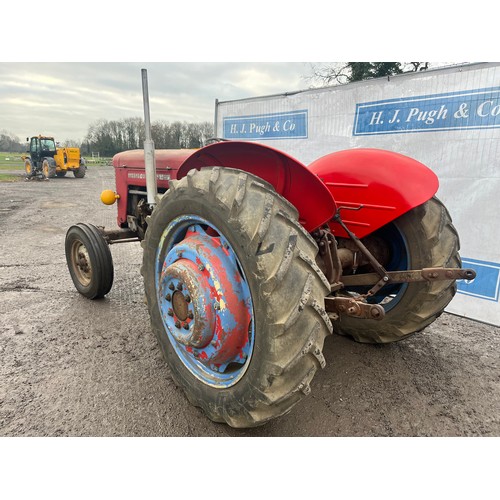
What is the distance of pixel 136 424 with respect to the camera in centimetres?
186

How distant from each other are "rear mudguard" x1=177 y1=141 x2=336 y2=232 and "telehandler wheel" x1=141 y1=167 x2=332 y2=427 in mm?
225

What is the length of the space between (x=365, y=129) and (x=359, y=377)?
110 inches

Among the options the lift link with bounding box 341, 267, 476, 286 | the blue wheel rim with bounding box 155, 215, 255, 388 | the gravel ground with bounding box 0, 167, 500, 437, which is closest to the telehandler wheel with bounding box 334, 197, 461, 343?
the lift link with bounding box 341, 267, 476, 286

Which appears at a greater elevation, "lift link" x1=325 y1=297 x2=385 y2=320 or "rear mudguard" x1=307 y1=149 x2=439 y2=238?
"rear mudguard" x1=307 y1=149 x2=439 y2=238

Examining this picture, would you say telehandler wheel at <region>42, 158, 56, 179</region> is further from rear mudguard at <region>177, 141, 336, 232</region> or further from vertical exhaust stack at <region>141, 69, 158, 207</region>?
rear mudguard at <region>177, 141, 336, 232</region>

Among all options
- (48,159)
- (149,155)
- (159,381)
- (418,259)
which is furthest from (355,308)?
(48,159)

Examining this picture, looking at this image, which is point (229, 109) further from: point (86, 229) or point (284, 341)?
point (284, 341)

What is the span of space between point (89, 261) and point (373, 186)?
2533 millimetres

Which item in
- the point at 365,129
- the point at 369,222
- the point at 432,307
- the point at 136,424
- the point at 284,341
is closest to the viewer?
the point at 284,341

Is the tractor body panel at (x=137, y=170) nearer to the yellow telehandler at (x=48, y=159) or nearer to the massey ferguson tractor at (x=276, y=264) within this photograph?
the massey ferguson tractor at (x=276, y=264)

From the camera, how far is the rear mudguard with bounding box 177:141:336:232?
1692mm

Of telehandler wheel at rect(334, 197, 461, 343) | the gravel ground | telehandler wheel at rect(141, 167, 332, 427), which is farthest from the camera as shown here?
telehandler wheel at rect(334, 197, 461, 343)

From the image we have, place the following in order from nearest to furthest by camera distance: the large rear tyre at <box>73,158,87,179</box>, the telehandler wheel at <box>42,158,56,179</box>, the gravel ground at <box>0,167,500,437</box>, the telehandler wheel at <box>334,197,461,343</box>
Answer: the gravel ground at <box>0,167,500,437</box> → the telehandler wheel at <box>334,197,461,343</box> → the telehandler wheel at <box>42,158,56,179</box> → the large rear tyre at <box>73,158,87,179</box>

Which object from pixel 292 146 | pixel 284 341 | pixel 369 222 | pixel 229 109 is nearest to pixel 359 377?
pixel 369 222
